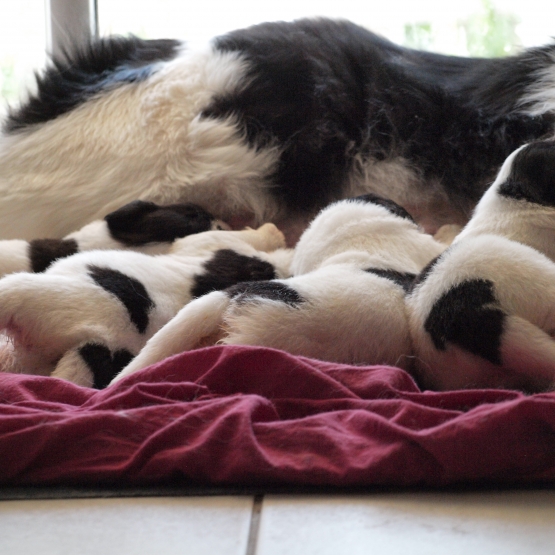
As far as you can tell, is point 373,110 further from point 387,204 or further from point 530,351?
point 530,351

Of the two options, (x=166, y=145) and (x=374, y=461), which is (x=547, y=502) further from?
(x=166, y=145)

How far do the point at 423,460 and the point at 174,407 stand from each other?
12.0 inches

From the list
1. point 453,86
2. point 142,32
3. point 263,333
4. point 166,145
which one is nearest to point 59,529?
point 263,333

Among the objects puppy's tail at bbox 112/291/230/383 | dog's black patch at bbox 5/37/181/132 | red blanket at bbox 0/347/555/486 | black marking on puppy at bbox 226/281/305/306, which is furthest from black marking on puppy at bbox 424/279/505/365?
dog's black patch at bbox 5/37/181/132

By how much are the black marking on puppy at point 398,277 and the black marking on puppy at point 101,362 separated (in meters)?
0.45

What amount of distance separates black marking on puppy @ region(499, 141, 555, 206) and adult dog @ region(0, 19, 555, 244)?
1.58 ft

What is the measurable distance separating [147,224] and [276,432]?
99cm

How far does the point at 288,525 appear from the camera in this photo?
729 millimetres

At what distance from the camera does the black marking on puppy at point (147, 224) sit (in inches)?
68.8

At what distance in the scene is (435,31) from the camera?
268 centimetres

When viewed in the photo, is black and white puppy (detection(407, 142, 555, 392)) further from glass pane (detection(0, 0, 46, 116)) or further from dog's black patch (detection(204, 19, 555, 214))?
glass pane (detection(0, 0, 46, 116))

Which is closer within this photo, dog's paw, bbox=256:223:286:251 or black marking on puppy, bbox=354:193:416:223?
black marking on puppy, bbox=354:193:416:223

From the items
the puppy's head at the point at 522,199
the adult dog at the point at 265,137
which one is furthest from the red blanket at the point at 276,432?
the adult dog at the point at 265,137

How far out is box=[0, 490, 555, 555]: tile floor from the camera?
0.69 meters
